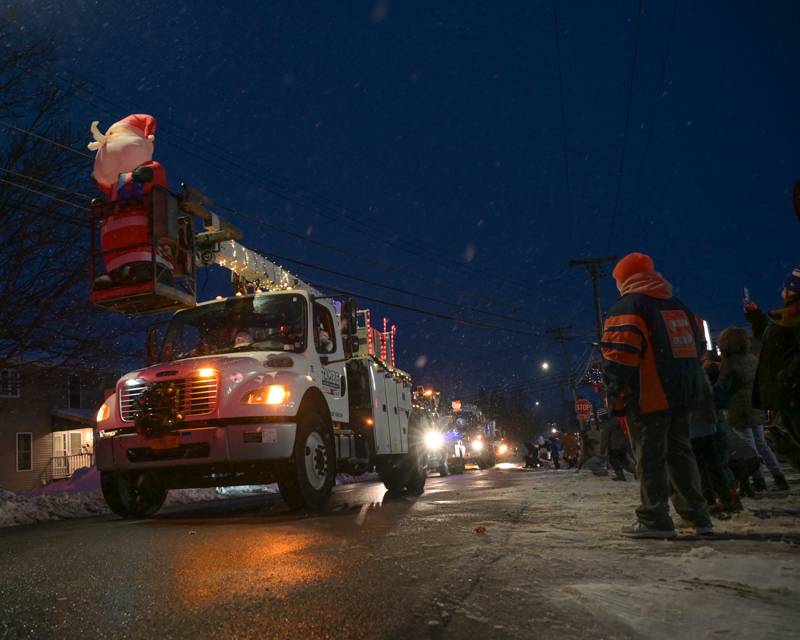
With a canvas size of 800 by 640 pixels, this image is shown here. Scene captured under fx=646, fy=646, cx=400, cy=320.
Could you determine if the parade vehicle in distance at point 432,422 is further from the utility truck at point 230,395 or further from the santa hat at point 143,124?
the santa hat at point 143,124

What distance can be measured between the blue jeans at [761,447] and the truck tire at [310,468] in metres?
4.75

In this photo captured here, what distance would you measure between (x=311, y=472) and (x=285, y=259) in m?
11.2

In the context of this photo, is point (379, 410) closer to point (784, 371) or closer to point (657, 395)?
point (657, 395)

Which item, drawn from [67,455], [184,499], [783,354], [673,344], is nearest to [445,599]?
[783,354]

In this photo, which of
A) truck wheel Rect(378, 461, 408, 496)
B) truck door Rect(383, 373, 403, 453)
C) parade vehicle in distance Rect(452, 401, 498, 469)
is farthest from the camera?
parade vehicle in distance Rect(452, 401, 498, 469)

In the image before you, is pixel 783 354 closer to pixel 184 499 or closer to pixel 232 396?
pixel 232 396

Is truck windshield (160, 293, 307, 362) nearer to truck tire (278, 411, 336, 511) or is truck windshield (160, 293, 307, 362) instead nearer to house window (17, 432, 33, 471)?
truck tire (278, 411, 336, 511)

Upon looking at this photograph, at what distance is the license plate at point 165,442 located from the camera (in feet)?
22.6

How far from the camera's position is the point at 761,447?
7703 millimetres

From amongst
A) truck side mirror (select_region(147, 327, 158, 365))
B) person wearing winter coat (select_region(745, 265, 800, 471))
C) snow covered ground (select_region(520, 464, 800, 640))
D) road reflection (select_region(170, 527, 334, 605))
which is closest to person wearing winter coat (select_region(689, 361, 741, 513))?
snow covered ground (select_region(520, 464, 800, 640))

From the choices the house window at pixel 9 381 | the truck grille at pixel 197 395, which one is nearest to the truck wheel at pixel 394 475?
the truck grille at pixel 197 395

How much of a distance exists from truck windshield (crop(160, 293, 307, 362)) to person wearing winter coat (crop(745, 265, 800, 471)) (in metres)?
5.47

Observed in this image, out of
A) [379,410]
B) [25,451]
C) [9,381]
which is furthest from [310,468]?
[25,451]

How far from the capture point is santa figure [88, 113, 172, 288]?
24.7 ft
